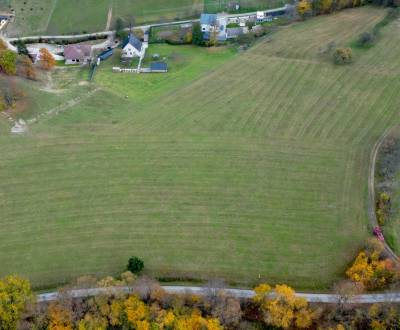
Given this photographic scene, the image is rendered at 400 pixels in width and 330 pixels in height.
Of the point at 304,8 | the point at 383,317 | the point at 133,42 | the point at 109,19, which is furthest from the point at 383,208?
the point at 109,19

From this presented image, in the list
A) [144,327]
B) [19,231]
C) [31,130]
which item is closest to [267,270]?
[144,327]

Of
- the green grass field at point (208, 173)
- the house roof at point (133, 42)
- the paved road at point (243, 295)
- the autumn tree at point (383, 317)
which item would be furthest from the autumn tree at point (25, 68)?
the autumn tree at point (383, 317)

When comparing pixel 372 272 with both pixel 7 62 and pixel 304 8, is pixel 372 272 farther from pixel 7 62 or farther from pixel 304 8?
pixel 304 8

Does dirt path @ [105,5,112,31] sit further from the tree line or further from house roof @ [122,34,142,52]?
the tree line

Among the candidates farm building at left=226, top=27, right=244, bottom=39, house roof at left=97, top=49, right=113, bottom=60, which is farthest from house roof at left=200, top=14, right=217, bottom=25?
house roof at left=97, top=49, right=113, bottom=60

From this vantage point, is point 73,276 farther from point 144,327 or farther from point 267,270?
point 267,270
